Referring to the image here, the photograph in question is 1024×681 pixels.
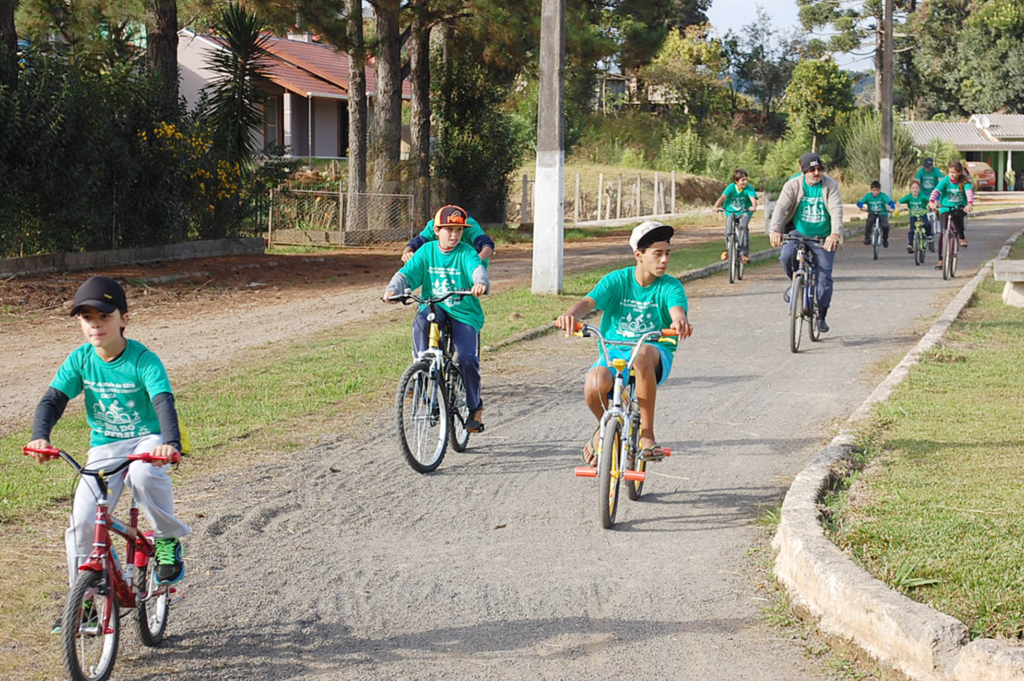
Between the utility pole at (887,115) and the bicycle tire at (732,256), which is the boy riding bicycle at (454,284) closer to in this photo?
the bicycle tire at (732,256)

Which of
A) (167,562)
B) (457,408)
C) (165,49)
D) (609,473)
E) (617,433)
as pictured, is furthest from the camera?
(165,49)

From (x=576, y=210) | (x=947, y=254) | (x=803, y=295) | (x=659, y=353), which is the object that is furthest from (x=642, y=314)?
(x=576, y=210)

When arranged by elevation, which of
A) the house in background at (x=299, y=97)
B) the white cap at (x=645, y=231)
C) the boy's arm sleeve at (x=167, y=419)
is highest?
the house in background at (x=299, y=97)

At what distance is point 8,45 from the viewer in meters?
17.9

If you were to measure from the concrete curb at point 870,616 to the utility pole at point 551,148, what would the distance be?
1048 centimetres

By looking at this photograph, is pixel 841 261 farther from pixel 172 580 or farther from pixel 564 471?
pixel 172 580

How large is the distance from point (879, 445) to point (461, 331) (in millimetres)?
2802

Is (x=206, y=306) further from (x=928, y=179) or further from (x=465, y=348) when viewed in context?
(x=928, y=179)

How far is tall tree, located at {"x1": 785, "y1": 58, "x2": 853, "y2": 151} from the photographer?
59.7 m

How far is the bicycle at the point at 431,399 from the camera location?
7480mm

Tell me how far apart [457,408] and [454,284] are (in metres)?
0.84

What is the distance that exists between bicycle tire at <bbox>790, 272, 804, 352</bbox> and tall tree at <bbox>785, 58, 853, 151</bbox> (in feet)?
161

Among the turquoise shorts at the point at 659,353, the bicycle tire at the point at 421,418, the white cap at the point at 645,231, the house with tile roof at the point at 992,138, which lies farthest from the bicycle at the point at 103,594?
the house with tile roof at the point at 992,138

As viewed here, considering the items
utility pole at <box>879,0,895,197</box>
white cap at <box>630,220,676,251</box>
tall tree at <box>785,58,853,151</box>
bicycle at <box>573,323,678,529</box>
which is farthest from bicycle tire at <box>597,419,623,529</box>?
tall tree at <box>785,58,853,151</box>
